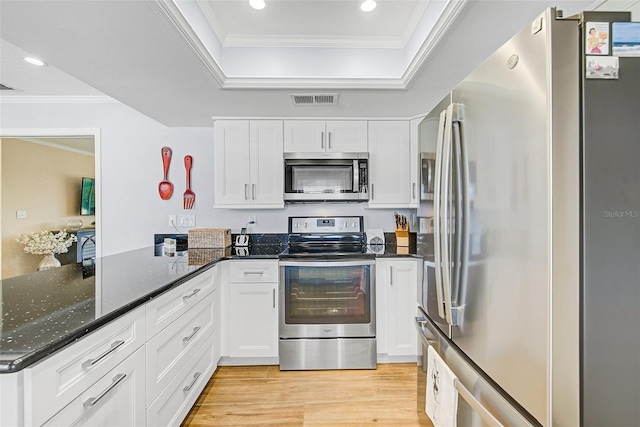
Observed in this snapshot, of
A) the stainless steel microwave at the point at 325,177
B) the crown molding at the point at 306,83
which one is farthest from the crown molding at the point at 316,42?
the stainless steel microwave at the point at 325,177

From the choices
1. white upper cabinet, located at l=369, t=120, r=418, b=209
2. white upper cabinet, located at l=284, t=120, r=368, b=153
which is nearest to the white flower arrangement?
white upper cabinet, located at l=284, t=120, r=368, b=153

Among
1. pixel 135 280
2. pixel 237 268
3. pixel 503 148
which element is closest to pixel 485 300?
pixel 503 148

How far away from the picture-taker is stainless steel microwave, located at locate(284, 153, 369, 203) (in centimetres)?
278

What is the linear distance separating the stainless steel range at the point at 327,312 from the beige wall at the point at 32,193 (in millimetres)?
4452

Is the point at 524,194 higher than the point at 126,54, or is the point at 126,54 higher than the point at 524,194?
the point at 126,54

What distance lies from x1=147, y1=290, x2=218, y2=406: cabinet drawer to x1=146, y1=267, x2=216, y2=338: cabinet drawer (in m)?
0.04

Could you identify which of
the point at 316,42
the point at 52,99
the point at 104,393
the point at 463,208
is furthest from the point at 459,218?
the point at 52,99

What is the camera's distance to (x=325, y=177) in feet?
9.20

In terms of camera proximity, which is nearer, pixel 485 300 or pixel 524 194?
pixel 524 194

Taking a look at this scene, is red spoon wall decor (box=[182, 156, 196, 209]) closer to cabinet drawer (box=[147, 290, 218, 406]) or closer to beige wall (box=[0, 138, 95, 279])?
cabinet drawer (box=[147, 290, 218, 406])

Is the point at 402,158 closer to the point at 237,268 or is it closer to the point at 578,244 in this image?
the point at 237,268

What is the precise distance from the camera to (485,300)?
0.98 m

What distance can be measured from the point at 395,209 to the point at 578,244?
2452 mm

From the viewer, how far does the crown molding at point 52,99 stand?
9.93ft
